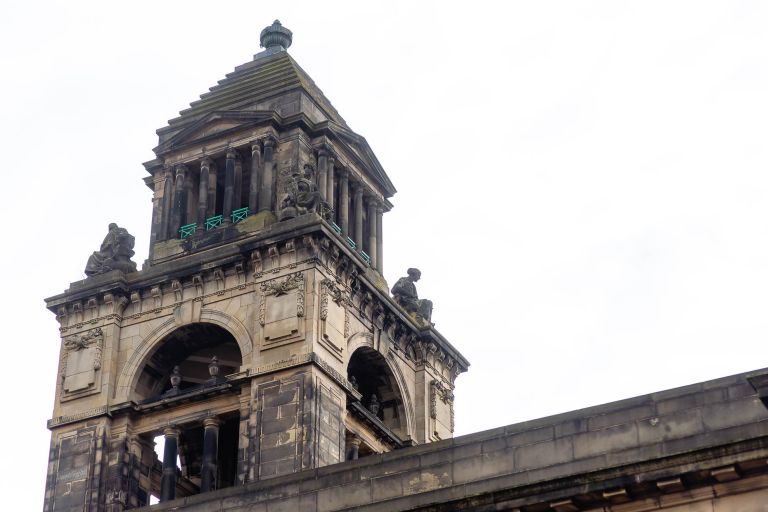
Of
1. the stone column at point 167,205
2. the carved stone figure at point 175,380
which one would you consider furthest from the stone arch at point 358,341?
the stone column at point 167,205

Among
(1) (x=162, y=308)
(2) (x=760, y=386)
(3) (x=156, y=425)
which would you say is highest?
(1) (x=162, y=308)

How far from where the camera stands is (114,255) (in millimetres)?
54000

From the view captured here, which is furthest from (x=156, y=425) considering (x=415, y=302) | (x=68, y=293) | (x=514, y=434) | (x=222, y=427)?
(x=514, y=434)

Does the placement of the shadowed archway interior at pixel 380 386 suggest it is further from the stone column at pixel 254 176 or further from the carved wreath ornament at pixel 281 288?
the stone column at pixel 254 176

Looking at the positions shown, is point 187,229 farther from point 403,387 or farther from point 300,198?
point 403,387

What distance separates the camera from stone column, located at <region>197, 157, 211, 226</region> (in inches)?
2145

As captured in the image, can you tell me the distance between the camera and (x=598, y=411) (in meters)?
31.9

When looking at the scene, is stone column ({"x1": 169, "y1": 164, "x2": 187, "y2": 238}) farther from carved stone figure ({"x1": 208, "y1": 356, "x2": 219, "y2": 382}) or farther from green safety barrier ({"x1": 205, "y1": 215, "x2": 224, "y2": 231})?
carved stone figure ({"x1": 208, "y1": 356, "x2": 219, "y2": 382})

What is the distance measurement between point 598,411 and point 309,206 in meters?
21.3

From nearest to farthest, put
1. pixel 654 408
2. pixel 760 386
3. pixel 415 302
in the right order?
pixel 760 386 < pixel 654 408 < pixel 415 302

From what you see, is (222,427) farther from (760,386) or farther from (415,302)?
(760,386)

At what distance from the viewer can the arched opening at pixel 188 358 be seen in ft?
171

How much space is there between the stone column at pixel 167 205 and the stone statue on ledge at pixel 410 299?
716 centimetres

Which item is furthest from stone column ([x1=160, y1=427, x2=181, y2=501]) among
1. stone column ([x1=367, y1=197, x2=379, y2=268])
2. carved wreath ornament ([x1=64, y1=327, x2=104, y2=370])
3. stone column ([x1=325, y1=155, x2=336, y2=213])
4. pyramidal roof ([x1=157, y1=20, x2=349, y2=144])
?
pyramidal roof ([x1=157, y1=20, x2=349, y2=144])
